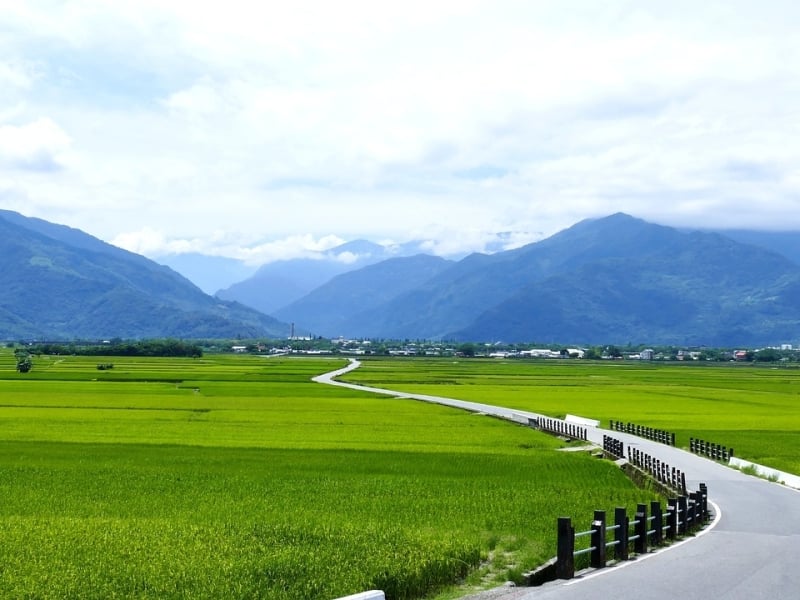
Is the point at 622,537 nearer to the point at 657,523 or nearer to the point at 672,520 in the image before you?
the point at 657,523

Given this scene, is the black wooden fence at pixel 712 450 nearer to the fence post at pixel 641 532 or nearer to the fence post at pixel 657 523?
the fence post at pixel 657 523

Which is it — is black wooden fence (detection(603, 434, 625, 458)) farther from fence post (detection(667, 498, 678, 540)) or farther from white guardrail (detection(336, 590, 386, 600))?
white guardrail (detection(336, 590, 386, 600))

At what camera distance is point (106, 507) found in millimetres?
22062

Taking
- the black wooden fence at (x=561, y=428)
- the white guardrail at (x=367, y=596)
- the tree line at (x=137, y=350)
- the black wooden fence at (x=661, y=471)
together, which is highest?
the tree line at (x=137, y=350)

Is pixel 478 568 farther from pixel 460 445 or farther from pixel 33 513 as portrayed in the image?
pixel 460 445

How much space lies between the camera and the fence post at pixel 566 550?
577 inches

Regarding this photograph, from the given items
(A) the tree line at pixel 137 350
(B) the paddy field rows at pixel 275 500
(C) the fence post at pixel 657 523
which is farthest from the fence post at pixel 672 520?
(A) the tree line at pixel 137 350

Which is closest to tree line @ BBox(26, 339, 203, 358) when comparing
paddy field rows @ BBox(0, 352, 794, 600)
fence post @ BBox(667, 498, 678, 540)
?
paddy field rows @ BBox(0, 352, 794, 600)

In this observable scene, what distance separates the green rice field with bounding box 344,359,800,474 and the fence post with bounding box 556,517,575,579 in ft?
70.6

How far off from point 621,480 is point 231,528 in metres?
16.0

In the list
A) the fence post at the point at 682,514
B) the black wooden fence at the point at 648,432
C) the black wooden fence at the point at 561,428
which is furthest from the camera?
the black wooden fence at the point at 561,428

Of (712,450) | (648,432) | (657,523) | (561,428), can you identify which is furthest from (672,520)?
(561,428)

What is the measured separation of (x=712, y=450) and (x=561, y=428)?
12.5m

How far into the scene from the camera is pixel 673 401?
76125 mm
